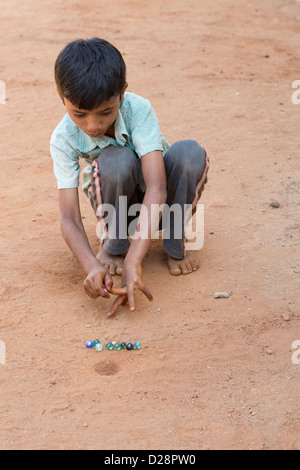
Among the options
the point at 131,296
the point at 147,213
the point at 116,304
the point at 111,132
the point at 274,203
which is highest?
the point at 111,132

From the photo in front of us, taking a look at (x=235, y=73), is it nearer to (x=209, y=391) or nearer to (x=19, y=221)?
(x=19, y=221)

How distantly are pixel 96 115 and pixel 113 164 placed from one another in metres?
0.30

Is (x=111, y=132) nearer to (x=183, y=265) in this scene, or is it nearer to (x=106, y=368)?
(x=183, y=265)

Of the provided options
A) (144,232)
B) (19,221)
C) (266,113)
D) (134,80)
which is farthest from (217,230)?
(134,80)

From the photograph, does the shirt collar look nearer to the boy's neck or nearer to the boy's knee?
the boy's neck

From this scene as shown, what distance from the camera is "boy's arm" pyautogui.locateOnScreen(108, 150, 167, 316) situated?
7.97ft

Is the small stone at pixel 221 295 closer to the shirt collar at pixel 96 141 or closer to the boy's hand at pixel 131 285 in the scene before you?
the boy's hand at pixel 131 285

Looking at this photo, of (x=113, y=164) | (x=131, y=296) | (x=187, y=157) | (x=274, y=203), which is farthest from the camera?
(x=274, y=203)

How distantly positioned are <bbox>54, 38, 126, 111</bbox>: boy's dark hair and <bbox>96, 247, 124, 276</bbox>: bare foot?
83 cm

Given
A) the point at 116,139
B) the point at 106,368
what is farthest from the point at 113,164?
the point at 106,368

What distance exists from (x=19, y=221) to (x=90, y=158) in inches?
30.2

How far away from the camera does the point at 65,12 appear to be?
748cm

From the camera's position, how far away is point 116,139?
2.65 meters
